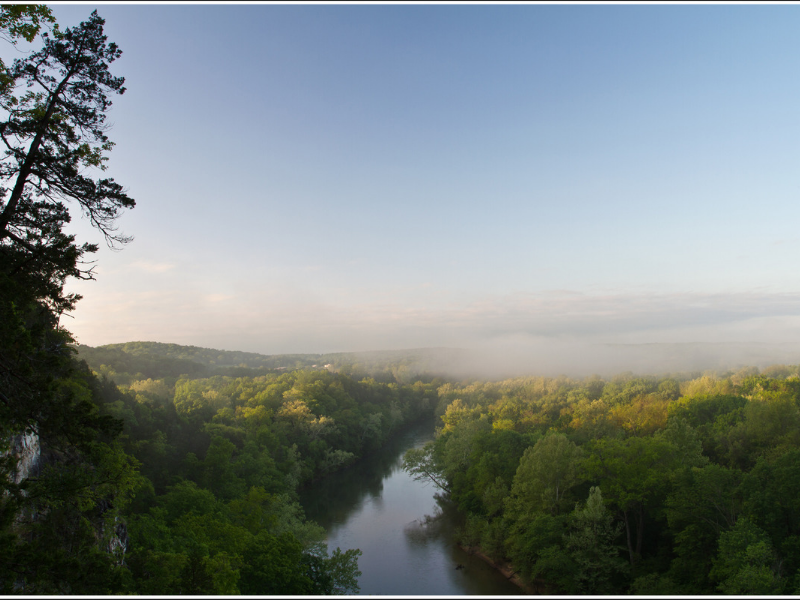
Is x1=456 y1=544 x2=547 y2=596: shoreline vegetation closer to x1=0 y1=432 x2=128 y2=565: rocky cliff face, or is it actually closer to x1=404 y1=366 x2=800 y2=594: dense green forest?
x1=404 y1=366 x2=800 y2=594: dense green forest

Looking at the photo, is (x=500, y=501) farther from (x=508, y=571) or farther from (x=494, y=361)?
(x=494, y=361)

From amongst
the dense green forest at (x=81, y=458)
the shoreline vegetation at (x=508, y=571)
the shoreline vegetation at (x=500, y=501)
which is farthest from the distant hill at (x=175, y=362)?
the shoreline vegetation at (x=508, y=571)

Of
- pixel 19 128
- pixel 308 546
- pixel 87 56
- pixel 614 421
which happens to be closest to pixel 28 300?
pixel 19 128

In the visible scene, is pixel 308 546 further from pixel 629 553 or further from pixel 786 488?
pixel 786 488

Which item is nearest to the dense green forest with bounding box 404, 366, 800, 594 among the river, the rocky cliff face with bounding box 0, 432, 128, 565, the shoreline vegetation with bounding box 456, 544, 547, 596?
the shoreline vegetation with bounding box 456, 544, 547, 596

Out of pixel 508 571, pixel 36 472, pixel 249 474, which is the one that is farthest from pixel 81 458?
pixel 508 571
